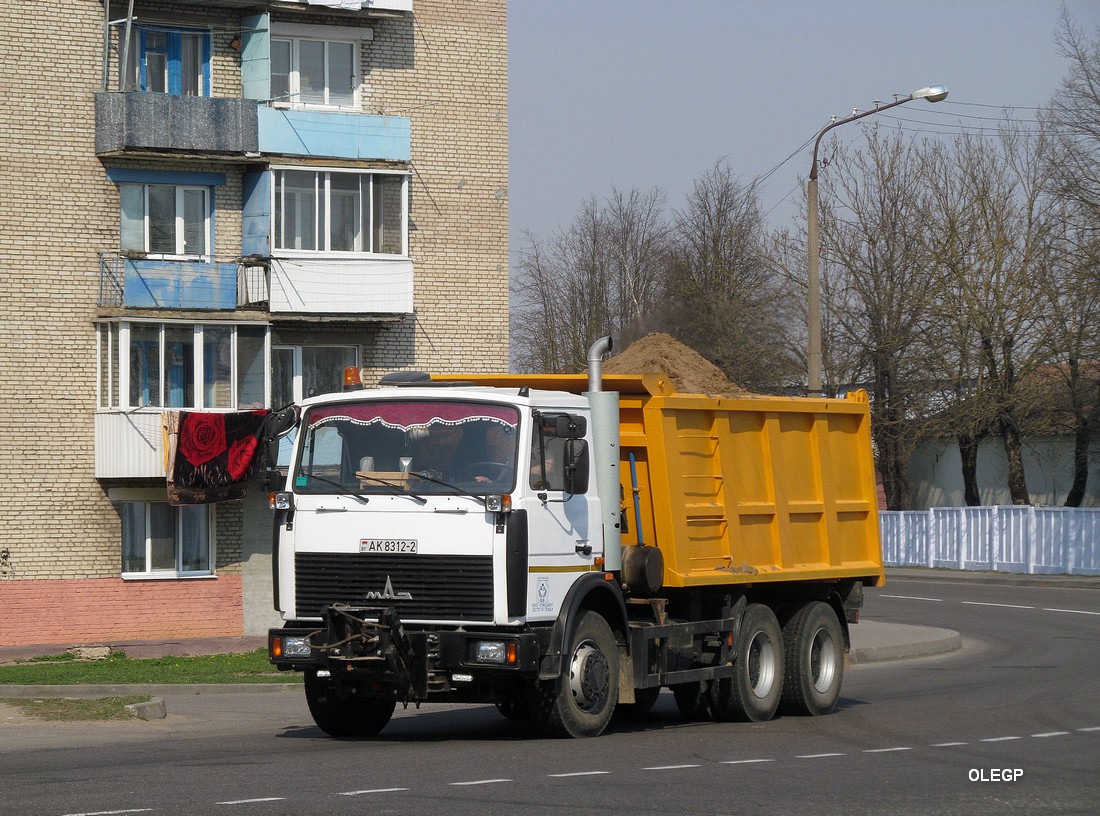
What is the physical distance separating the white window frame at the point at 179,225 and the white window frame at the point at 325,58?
232 centimetres

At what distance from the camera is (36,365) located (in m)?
26.4

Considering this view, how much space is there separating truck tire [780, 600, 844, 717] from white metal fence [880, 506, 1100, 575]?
83.5ft

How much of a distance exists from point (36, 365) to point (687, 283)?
97.4ft

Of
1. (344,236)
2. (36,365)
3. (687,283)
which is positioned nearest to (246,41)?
(344,236)

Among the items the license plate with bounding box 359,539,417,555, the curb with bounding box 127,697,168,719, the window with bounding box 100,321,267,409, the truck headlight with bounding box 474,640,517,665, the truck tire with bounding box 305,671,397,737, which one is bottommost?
the curb with bounding box 127,697,168,719

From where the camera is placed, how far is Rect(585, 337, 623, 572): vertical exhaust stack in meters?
11.9

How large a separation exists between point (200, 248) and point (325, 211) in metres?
2.38

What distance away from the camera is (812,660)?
1428cm

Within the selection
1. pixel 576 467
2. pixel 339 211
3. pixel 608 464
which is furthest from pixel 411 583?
pixel 339 211

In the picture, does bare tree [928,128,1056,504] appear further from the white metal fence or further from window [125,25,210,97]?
window [125,25,210,97]

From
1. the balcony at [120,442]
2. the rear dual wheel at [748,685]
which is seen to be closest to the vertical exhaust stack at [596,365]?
the rear dual wheel at [748,685]

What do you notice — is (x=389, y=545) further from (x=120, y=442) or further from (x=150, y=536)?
(x=150, y=536)

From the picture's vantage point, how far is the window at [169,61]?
27.2 metres

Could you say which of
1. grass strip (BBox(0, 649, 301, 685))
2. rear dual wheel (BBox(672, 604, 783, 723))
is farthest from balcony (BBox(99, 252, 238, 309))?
rear dual wheel (BBox(672, 604, 783, 723))
